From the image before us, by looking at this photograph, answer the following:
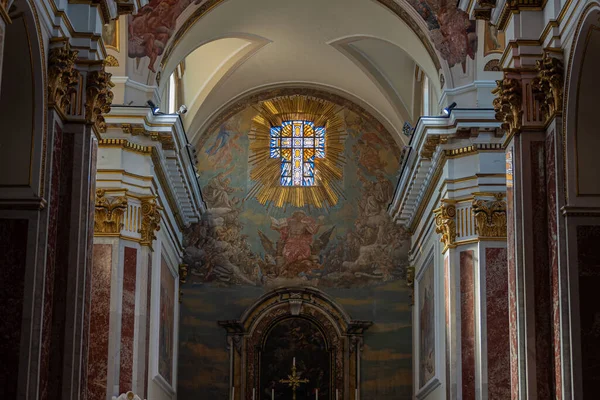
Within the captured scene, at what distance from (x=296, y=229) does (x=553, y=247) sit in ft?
54.1

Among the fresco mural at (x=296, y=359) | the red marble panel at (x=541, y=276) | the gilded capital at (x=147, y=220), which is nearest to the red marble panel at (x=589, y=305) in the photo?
the red marble panel at (x=541, y=276)

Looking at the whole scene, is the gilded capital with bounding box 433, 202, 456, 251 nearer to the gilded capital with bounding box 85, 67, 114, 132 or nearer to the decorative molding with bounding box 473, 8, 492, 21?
the decorative molding with bounding box 473, 8, 492, 21

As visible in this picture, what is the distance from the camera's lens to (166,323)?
81.2 feet

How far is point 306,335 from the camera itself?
27875 millimetres

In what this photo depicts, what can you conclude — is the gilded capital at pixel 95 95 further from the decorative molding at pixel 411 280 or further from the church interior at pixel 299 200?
the decorative molding at pixel 411 280

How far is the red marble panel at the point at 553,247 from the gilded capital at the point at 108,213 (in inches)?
370

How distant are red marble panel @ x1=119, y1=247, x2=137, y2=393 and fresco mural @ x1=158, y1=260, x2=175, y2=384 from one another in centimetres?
311

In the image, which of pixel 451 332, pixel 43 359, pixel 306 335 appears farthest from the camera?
pixel 306 335

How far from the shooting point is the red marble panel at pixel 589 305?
1184 cm

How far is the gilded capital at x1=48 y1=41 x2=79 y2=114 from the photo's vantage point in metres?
12.4

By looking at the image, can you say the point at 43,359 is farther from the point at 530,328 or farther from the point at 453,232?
the point at 453,232

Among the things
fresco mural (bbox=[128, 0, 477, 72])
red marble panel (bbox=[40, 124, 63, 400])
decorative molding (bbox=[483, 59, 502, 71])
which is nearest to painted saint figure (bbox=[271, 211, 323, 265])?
fresco mural (bbox=[128, 0, 477, 72])

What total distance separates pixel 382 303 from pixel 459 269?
7622mm

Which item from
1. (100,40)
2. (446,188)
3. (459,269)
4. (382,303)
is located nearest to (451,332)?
(459,269)
